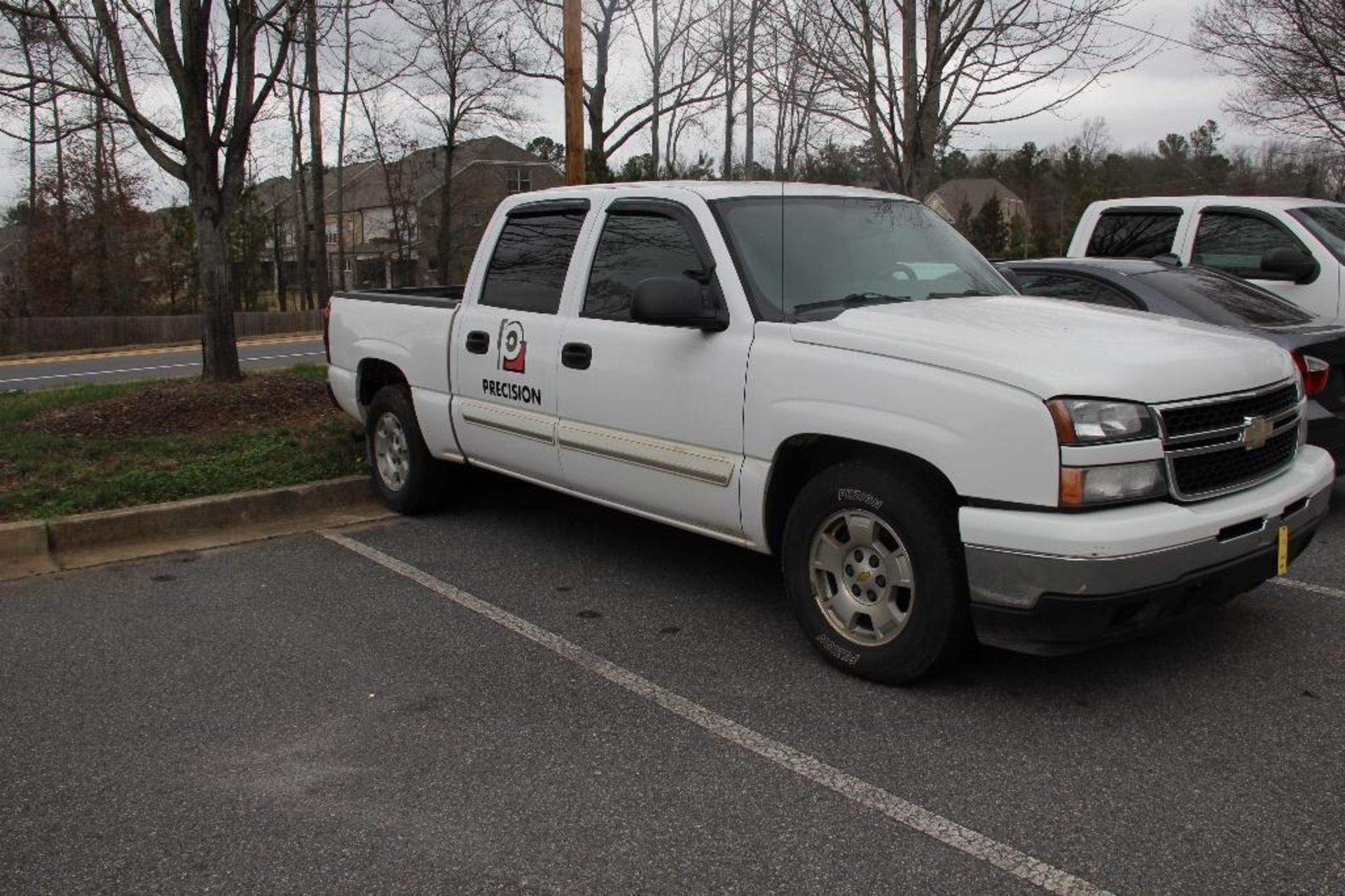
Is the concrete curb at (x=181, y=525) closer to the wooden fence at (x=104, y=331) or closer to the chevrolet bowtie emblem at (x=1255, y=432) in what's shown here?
the chevrolet bowtie emblem at (x=1255, y=432)

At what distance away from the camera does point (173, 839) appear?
10.0 feet

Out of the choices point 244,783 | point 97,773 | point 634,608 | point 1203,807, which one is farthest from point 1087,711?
point 97,773

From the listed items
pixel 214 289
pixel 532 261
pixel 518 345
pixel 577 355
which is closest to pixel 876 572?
pixel 577 355

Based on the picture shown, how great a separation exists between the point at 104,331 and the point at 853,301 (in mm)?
31927

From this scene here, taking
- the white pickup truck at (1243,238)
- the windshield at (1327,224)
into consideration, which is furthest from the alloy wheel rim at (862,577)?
the windshield at (1327,224)

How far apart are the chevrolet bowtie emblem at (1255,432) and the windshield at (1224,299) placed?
2534mm

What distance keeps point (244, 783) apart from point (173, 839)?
0.34 meters

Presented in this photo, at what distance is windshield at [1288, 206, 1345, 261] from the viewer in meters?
7.95

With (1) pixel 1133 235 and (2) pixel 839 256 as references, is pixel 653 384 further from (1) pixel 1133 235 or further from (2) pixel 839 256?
(1) pixel 1133 235

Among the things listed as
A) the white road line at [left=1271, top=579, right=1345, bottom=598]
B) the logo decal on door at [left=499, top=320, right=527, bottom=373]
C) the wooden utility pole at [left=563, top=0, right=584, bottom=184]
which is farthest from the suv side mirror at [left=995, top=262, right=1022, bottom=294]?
the wooden utility pole at [left=563, top=0, right=584, bottom=184]

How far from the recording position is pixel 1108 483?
137 inches

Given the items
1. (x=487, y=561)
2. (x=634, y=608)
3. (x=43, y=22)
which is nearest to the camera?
(x=634, y=608)

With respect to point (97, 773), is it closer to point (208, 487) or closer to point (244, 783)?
point (244, 783)

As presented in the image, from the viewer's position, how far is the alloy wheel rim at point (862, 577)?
3938 mm
